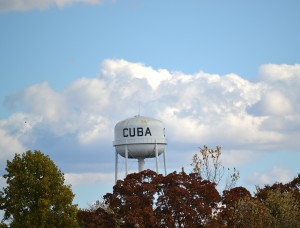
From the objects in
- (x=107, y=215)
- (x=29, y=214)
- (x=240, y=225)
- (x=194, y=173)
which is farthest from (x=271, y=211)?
(x=29, y=214)

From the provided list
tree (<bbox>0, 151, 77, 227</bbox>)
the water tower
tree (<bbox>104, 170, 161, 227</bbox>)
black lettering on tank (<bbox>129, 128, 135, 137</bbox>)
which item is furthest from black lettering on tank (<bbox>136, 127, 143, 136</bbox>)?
tree (<bbox>0, 151, 77, 227</bbox>)

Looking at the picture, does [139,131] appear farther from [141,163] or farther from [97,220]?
[97,220]

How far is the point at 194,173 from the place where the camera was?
2413 inches

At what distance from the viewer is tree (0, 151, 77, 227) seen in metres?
54.8

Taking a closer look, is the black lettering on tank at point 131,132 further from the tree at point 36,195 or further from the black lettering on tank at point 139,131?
the tree at point 36,195

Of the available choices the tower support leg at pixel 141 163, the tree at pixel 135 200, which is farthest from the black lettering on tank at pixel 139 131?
the tree at pixel 135 200

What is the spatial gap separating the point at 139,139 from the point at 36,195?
91.8ft

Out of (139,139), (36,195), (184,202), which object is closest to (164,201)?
(184,202)

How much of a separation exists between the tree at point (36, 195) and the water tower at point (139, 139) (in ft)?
86.5

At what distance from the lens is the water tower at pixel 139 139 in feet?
270

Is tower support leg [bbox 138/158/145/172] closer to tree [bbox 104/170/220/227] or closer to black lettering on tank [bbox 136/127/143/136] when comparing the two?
black lettering on tank [bbox 136/127/143/136]

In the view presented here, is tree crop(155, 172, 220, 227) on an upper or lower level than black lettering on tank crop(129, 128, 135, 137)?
lower

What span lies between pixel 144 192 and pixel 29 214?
9.52 metres

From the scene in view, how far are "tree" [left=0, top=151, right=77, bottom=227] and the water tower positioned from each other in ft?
86.5
